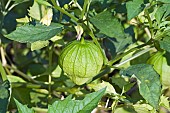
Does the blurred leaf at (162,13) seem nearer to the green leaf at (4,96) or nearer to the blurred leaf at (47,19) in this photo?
the blurred leaf at (47,19)

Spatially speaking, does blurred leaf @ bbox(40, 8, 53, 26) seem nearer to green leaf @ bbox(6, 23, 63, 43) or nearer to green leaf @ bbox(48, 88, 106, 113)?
green leaf @ bbox(6, 23, 63, 43)

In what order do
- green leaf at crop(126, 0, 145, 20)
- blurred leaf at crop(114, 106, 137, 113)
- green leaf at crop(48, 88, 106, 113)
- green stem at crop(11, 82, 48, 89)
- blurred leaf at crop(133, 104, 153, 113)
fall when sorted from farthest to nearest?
1. green stem at crop(11, 82, 48, 89)
2. blurred leaf at crop(114, 106, 137, 113)
3. blurred leaf at crop(133, 104, 153, 113)
4. green leaf at crop(126, 0, 145, 20)
5. green leaf at crop(48, 88, 106, 113)

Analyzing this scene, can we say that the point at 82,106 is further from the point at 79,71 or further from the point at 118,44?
the point at 118,44

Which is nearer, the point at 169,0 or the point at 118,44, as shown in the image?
the point at 169,0

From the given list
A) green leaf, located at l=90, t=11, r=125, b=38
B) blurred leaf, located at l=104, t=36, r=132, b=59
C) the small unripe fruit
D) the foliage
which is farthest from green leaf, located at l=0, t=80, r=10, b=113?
blurred leaf, located at l=104, t=36, r=132, b=59

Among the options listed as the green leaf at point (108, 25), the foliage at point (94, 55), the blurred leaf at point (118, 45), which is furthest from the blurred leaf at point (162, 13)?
the blurred leaf at point (118, 45)

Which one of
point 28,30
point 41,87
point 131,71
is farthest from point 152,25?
point 41,87

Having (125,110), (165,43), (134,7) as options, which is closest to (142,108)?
(125,110)
